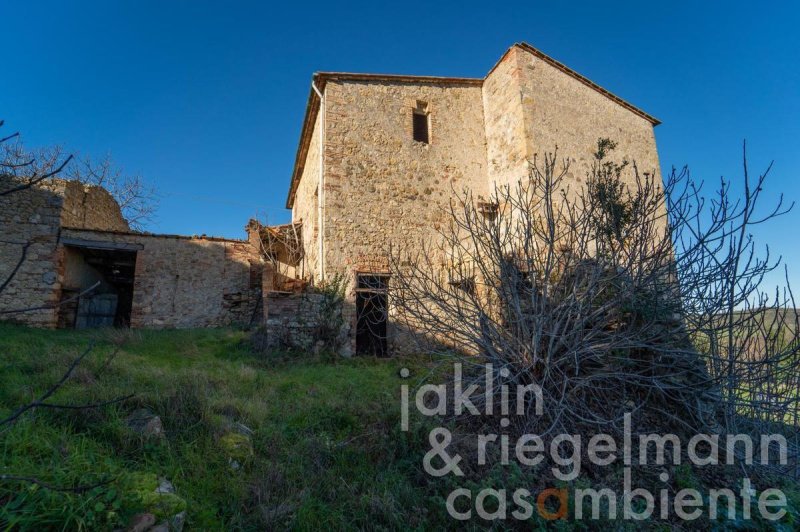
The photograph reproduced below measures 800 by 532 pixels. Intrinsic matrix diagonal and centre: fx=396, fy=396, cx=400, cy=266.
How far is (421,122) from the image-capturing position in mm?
10070

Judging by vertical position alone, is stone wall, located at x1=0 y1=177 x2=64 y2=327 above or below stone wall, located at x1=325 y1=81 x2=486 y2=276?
below

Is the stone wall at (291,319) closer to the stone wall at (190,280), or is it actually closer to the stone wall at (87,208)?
the stone wall at (190,280)

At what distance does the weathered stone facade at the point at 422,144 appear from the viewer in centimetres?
870

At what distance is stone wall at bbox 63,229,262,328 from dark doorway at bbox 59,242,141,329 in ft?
1.40

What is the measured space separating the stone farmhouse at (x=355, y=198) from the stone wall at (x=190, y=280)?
0.03m

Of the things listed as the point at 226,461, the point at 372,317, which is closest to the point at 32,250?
the point at 372,317

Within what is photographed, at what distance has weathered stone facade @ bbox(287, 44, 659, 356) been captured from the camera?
8.70 m

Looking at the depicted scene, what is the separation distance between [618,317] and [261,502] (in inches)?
164

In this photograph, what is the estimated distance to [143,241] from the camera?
1021 centimetres

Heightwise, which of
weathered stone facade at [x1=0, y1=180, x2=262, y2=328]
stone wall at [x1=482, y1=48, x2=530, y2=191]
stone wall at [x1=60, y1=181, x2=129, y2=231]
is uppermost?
stone wall at [x1=482, y1=48, x2=530, y2=191]

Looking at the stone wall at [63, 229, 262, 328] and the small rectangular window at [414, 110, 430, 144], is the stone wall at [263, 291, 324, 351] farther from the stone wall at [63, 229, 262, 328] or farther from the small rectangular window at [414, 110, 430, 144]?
the small rectangular window at [414, 110, 430, 144]

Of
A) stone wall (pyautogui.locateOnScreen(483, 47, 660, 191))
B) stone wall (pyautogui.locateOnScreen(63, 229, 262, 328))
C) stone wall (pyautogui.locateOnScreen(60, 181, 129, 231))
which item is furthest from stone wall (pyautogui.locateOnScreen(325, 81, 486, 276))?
stone wall (pyautogui.locateOnScreen(60, 181, 129, 231))

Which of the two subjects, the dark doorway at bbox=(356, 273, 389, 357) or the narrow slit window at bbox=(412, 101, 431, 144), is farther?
the narrow slit window at bbox=(412, 101, 431, 144)

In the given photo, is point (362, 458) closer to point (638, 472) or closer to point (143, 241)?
point (638, 472)
